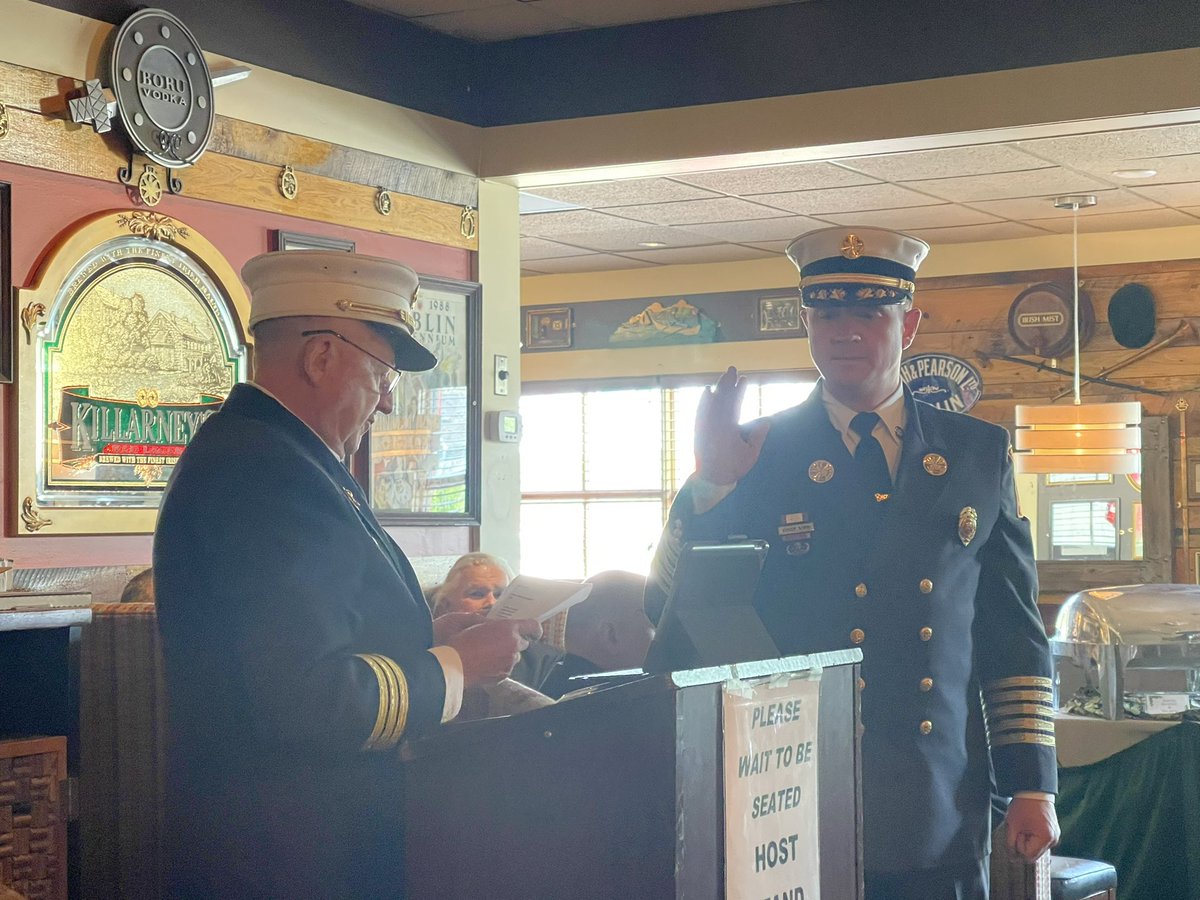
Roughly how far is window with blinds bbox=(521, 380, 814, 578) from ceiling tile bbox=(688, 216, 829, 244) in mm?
1505

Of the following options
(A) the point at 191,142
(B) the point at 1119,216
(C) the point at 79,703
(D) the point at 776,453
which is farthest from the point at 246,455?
(B) the point at 1119,216

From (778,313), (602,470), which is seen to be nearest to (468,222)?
A: (778,313)

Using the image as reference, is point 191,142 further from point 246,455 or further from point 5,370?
point 246,455

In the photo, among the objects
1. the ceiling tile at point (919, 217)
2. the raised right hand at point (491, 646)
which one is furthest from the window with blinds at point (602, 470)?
the raised right hand at point (491, 646)

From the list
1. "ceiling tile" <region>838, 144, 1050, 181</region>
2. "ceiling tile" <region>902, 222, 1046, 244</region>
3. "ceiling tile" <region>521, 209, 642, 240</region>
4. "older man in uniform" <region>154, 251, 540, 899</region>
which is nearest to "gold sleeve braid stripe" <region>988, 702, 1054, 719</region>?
"older man in uniform" <region>154, 251, 540, 899</region>

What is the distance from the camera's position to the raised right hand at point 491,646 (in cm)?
198

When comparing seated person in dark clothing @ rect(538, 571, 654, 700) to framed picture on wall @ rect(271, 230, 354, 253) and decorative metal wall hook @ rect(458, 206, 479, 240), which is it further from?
decorative metal wall hook @ rect(458, 206, 479, 240)

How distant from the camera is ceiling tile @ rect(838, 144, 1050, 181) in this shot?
7020 millimetres

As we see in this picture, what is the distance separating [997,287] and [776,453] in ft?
25.6

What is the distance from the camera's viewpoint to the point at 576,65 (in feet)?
20.2

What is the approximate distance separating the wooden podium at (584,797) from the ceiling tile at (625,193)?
217 inches

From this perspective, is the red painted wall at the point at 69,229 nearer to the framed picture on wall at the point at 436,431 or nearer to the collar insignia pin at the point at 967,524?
the framed picture on wall at the point at 436,431

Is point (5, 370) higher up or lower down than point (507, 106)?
lower down

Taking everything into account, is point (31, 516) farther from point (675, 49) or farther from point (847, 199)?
point (847, 199)
